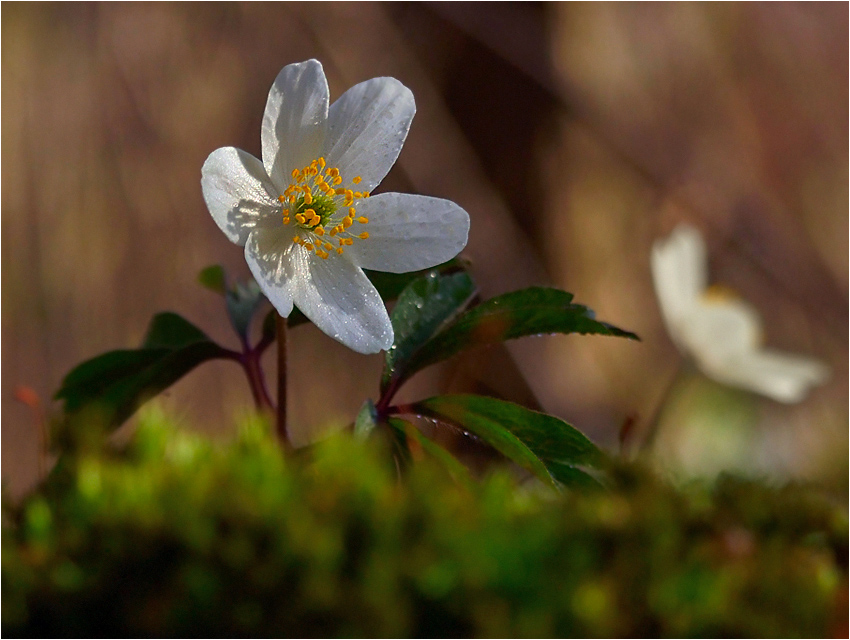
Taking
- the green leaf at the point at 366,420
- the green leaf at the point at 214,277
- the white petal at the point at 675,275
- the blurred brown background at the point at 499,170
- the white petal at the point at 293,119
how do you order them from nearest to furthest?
the green leaf at the point at 366,420, the white petal at the point at 293,119, the green leaf at the point at 214,277, the white petal at the point at 675,275, the blurred brown background at the point at 499,170

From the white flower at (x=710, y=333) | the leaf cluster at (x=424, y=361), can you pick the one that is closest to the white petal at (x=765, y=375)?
the white flower at (x=710, y=333)

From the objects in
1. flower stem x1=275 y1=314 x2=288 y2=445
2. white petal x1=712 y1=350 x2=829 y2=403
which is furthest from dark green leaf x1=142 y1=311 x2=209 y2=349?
white petal x1=712 y1=350 x2=829 y2=403

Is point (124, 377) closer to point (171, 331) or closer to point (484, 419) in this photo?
point (171, 331)

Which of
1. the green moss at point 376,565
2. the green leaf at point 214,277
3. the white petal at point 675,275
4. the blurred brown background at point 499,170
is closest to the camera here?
the green moss at point 376,565

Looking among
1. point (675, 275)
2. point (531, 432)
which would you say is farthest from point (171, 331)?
point (675, 275)

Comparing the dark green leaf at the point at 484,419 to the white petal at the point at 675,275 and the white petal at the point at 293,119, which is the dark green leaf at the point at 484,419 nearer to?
the white petal at the point at 293,119

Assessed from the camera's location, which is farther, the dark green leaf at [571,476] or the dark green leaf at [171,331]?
the dark green leaf at [171,331]

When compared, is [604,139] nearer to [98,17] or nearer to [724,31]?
[724,31]
